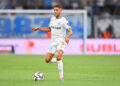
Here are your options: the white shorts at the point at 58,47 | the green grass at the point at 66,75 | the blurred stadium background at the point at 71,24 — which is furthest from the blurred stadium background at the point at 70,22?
the white shorts at the point at 58,47

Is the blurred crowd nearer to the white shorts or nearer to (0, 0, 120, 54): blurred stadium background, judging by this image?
(0, 0, 120, 54): blurred stadium background

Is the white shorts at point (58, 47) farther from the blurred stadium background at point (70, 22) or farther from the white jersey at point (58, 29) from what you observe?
the blurred stadium background at point (70, 22)

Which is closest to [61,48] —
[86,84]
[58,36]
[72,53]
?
[58,36]

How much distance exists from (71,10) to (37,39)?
9.55 feet

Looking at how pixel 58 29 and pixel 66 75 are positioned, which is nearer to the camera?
pixel 58 29

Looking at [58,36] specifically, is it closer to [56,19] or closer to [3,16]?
[56,19]

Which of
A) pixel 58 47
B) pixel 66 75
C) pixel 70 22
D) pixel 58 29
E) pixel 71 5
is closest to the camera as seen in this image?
pixel 58 47

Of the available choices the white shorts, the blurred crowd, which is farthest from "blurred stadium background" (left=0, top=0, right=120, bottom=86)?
the white shorts

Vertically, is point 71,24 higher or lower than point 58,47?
lower

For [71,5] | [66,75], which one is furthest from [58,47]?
[71,5]

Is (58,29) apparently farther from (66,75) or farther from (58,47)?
(66,75)

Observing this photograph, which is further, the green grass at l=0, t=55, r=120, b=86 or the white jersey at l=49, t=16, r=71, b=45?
the white jersey at l=49, t=16, r=71, b=45

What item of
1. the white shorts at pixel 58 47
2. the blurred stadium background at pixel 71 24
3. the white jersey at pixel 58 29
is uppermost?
the white jersey at pixel 58 29

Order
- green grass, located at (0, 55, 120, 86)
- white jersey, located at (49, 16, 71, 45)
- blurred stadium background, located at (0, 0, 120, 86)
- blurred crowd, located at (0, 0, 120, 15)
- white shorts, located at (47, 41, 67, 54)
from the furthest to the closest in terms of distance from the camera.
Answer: blurred crowd, located at (0, 0, 120, 15) → blurred stadium background, located at (0, 0, 120, 86) → white jersey, located at (49, 16, 71, 45) → white shorts, located at (47, 41, 67, 54) → green grass, located at (0, 55, 120, 86)
